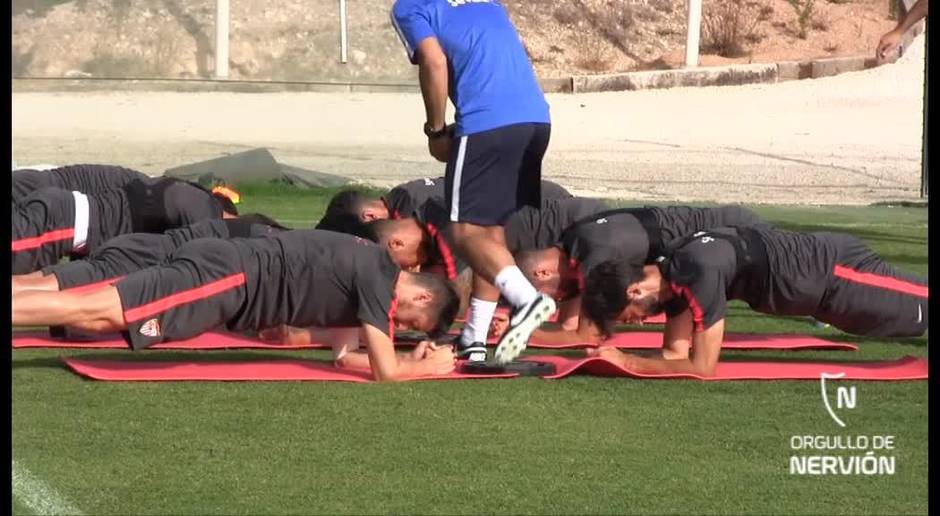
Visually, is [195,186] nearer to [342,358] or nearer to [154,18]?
[342,358]

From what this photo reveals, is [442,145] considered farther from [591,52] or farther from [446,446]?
[591,52]

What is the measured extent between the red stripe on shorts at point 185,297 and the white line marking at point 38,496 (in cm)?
116

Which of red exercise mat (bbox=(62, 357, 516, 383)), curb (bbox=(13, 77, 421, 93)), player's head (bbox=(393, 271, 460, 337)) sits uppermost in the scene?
curb (bbox=(13, 77, 421, 93))

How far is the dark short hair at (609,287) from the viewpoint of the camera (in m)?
7.02

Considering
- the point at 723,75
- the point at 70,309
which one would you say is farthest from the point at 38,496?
the point at 723,75

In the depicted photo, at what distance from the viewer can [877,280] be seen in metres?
7.28

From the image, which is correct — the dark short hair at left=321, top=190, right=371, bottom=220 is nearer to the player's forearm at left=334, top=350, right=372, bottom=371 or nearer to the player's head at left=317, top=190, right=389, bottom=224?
the player's head at left=317, top=190, right=389, bottom=224

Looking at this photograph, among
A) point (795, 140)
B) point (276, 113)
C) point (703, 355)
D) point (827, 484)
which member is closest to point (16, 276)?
point (703, 355)

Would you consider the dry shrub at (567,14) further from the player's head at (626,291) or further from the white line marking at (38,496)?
the white line marking at (38,496)

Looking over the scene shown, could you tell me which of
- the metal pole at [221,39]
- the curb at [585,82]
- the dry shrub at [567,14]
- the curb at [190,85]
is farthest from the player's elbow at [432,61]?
the curb at [190,85]

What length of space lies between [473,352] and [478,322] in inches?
6.2

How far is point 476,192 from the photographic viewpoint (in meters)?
7.34

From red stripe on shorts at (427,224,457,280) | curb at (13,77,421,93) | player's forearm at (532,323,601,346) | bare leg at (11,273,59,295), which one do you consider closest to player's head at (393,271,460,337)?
red stripe on shorts at (427,224,457,280)

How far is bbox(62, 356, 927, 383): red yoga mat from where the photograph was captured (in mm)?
6895
